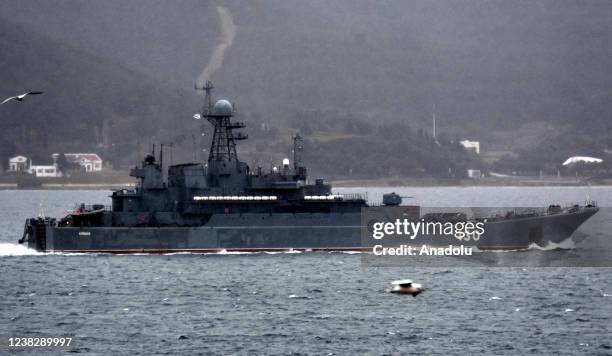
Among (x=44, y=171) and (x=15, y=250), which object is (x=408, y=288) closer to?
(x=15, y=250)

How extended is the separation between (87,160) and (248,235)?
137737mm

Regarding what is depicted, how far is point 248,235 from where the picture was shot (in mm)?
64250

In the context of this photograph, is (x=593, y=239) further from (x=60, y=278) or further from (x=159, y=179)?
(x=60, y=278)

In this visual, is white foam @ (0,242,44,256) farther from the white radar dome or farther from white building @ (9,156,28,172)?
white building @ (9,156,28,172)

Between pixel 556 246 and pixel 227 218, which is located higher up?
pixel 227 218

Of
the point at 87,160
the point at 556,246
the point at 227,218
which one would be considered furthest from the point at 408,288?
the point at 87,160

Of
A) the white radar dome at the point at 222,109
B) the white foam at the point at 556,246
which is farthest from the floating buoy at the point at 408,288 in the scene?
the white radar dome at the point at 222,109

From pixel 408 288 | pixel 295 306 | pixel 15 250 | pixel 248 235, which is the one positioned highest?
pixel 248 235

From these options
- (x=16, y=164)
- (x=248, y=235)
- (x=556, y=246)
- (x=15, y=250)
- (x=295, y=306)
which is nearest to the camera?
(x=295, y=306)

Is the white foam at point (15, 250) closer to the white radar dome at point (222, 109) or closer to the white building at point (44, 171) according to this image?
the white radar dome at point (222, 109)

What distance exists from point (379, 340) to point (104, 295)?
53.2 feet

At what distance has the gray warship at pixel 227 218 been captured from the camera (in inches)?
2518

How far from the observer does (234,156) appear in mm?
67250

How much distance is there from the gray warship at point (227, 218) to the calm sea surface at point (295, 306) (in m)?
1.35
